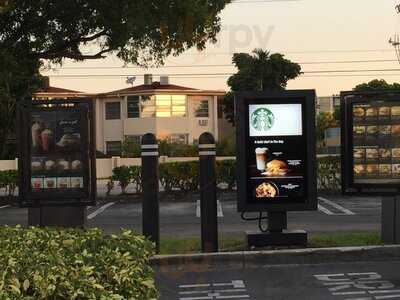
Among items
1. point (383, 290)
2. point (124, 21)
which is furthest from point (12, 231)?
point (124, 21)

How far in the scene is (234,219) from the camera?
532 inches

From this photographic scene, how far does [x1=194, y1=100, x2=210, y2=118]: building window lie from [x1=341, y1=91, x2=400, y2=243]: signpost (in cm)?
4517

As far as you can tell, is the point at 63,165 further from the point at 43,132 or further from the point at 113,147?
the point at 113,147

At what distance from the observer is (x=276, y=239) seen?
884 centimetres

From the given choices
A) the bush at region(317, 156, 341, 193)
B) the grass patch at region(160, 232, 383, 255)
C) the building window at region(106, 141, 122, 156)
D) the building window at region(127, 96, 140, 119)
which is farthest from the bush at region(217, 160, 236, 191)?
the building window at region(106, 141, 122, 156)

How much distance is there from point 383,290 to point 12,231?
4145mm

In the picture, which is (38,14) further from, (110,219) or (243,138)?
(243,138)

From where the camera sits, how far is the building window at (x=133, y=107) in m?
52.6


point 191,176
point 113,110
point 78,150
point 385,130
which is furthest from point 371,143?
point 113,110

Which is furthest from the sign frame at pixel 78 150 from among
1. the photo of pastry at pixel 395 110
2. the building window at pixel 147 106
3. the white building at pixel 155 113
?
the building window at pixel 147 106

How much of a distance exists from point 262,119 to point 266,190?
0.90 m

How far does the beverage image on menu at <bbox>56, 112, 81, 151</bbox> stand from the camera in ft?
27.9

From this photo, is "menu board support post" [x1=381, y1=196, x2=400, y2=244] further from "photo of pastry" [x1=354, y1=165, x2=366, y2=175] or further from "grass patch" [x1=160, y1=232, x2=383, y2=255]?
"photo of pastry" [x1=354, y1=165, x2=366, y2=175]

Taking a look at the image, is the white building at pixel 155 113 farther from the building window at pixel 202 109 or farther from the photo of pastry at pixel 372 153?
the photo of pastry at pixel 372 153
